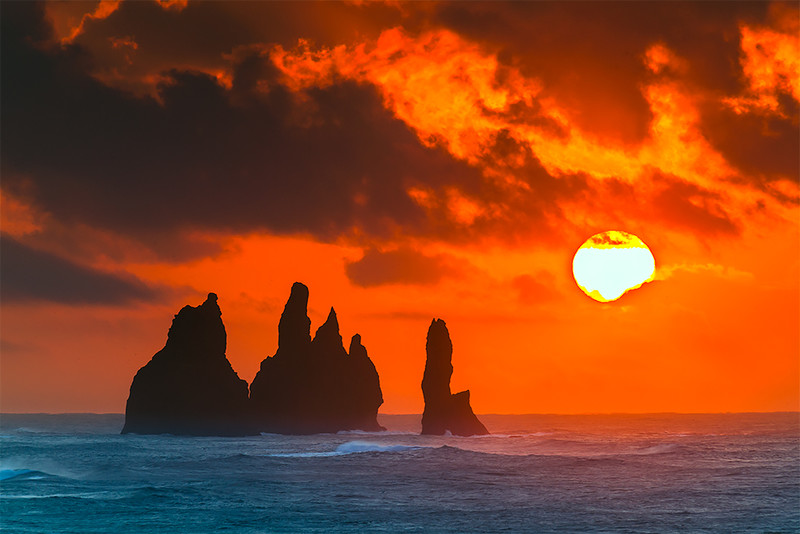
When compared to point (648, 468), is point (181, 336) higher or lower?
higher

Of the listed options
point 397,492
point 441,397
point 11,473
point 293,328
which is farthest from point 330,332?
point 397,492

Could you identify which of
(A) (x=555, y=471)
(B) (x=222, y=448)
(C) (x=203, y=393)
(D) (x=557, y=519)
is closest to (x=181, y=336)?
(C) (x=203, y=393)

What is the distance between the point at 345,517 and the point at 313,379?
122897 mm

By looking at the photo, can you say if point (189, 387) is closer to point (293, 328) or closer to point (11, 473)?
point (293, 328)

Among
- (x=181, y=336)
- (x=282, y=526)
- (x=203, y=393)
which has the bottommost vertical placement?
(x=282, y=526)

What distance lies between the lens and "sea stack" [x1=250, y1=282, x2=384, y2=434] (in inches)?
6309

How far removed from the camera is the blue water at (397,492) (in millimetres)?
42312

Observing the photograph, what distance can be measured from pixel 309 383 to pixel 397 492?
11149 cm

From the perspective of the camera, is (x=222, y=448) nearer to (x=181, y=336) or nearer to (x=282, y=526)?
(x=181, y=336)

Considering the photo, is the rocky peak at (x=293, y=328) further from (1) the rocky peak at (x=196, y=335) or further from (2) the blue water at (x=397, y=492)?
(2) the blue water at (x=397, y=492)

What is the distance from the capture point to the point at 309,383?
165250mm

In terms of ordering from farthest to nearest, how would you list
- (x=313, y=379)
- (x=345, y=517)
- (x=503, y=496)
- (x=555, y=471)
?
1. (x=313, y=379)
2. (x=555, y=471)
3. (x=503, y=496)
4. (x=345, y=517)

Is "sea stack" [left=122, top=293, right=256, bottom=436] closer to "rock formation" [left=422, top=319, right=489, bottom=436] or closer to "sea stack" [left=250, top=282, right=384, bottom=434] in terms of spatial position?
"sea stack" [left=250, top=282, right=384, bottom=434]

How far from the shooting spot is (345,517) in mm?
44250
